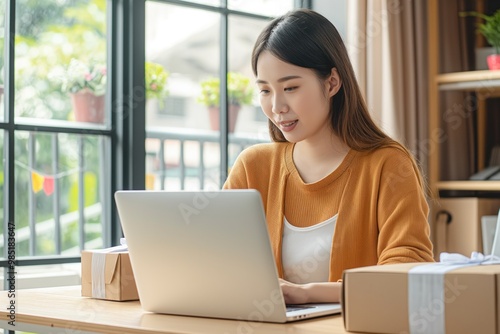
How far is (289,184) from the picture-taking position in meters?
1.88

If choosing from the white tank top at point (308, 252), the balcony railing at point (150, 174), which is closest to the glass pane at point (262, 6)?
the balcony railing at point (150, 174)

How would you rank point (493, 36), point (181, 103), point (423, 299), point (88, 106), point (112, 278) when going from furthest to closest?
point (493, 36)
point (181, 103)
point (88, 106)
point (112, 278)
point (423, 299)

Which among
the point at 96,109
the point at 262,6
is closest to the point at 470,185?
the point at 262,6

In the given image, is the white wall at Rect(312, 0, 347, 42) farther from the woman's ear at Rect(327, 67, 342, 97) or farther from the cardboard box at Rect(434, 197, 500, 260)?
the woman's ear at Rect(327, 67, 342, 97)

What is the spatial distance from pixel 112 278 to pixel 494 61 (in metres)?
2.17

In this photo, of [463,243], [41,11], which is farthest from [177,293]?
[463,243]

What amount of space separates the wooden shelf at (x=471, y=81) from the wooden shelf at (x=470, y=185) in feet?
1.25

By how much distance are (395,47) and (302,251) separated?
1772 millimetres

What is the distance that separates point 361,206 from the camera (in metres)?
1.76

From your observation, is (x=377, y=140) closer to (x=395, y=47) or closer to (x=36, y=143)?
(x=36, y=143)

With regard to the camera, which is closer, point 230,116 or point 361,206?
point 361,206

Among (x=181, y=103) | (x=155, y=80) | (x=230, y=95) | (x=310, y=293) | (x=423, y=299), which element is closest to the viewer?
(x=423, y=299)

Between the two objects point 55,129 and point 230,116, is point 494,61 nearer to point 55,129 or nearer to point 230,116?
point 230,116

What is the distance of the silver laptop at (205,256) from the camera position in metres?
1.32
